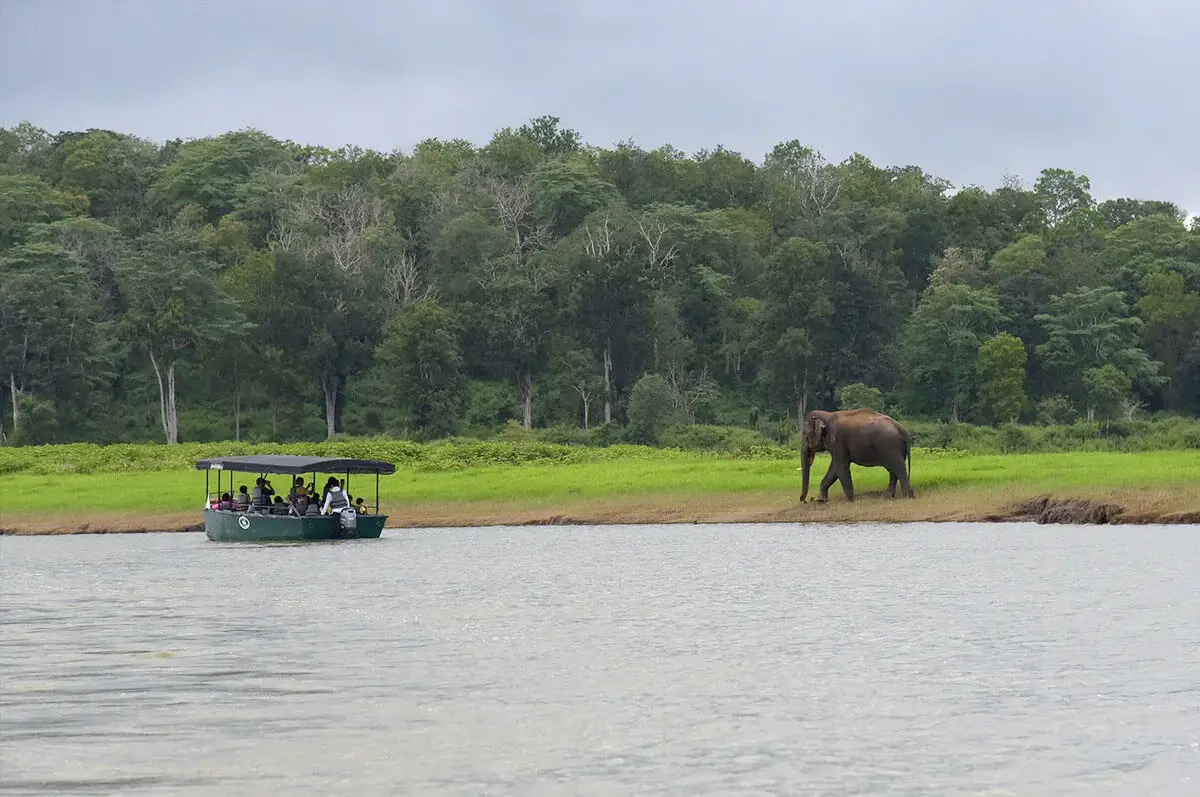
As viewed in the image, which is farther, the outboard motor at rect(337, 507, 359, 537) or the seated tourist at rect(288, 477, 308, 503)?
the seated tourist at rect(288, 477, 308, 503)

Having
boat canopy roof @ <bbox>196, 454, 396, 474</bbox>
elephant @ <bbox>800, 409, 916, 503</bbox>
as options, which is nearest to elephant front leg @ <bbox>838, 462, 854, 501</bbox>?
elephant @ <bbox>800, 409, 916, 503</bbox>

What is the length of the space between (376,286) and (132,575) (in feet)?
205

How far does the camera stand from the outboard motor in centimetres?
4178

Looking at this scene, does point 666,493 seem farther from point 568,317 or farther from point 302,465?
point 568,317

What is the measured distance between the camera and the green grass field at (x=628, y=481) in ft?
145

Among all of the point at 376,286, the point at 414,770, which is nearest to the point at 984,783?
the point at 414,770

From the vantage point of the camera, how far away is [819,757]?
13.7m

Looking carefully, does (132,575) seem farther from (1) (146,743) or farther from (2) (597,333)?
(2) (597,333)

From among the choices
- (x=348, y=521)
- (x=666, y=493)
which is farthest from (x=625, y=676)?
(x=666, y=493)

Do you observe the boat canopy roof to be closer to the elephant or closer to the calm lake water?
the calm lake water

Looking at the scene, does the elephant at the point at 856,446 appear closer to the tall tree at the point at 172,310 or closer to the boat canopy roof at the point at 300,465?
the boat canopy roof at the point at 300,465

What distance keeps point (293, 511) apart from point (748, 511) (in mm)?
11714

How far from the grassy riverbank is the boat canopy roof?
4.20m

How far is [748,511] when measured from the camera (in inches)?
1766
